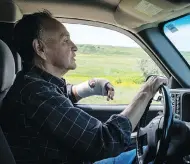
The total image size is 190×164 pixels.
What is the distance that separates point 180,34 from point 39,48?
1128 millimetres

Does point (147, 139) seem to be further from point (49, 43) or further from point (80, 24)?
point (80, 24)

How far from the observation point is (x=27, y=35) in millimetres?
1642

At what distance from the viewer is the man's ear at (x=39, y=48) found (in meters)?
1.62

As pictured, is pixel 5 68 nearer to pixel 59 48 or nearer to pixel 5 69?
pixel 5 69

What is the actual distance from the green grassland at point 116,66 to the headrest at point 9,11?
17.7 inches

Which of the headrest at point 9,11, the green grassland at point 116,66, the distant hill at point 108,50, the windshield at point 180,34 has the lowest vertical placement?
the green grassland at point 116,66

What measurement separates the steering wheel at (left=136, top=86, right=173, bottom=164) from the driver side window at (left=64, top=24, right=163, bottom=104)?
2.54ft

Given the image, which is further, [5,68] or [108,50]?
[108,50]

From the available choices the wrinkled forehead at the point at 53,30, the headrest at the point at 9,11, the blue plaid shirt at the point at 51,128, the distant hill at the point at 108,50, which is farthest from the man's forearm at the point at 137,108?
the headrest at the point at 9,11

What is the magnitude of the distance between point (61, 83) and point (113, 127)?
12.8 inches

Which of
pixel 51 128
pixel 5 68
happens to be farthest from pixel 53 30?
pixel 51 128

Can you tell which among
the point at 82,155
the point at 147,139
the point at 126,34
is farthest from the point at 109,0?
the point at 82,155

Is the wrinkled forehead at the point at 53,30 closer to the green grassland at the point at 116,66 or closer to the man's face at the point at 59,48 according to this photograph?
the man's face at the point at 59,48

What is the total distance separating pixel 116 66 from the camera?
2547mm
